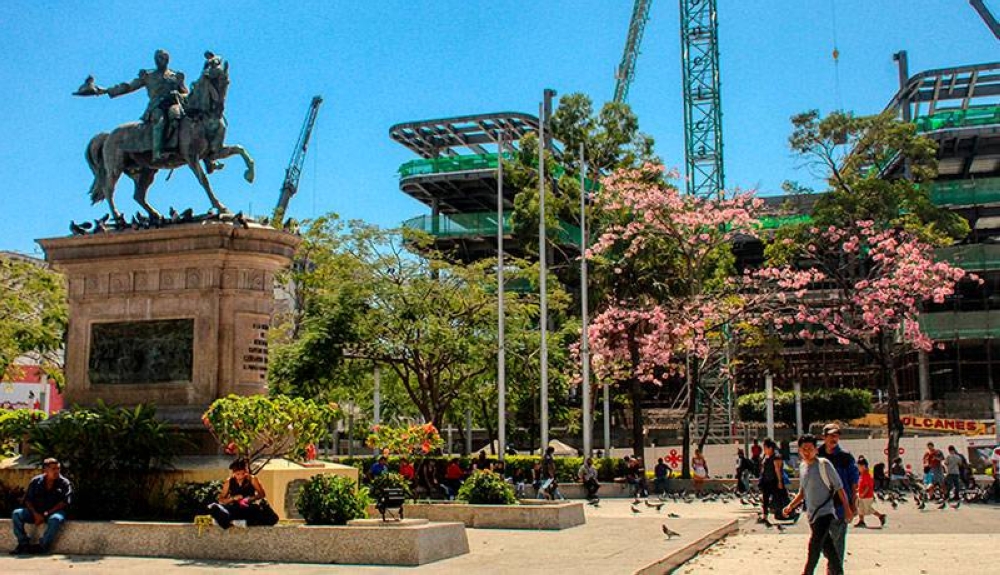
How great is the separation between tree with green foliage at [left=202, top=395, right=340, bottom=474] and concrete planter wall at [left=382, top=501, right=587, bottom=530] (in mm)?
3423

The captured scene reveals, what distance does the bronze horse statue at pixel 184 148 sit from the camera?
15977mm

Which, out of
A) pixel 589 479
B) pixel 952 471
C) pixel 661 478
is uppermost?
pixel 952 471

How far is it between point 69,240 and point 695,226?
2286 cm

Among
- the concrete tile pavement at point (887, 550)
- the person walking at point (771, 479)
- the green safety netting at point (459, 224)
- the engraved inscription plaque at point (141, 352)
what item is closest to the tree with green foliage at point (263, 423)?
the engraved inscription plaque at point (141, 352)

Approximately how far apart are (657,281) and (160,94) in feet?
78.0

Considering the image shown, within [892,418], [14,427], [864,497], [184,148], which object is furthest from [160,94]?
[892,418]

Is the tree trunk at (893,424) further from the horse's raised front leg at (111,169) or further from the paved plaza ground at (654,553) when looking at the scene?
the horse's raised front leg at (111,169)

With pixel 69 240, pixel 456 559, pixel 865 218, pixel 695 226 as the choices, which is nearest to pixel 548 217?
pixel 695 226

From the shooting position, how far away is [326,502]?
12.2 metres

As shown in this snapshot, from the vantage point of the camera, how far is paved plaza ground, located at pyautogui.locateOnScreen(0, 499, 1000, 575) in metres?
11.3

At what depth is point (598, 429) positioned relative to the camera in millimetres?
53438

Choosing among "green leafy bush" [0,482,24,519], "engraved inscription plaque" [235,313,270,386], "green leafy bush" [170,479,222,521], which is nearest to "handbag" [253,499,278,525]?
"green leafy bush" [170,479,222,521]

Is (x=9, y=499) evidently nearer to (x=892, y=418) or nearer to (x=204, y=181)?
(x=204, y=181)

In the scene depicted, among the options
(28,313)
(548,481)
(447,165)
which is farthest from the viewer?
(447,165)
